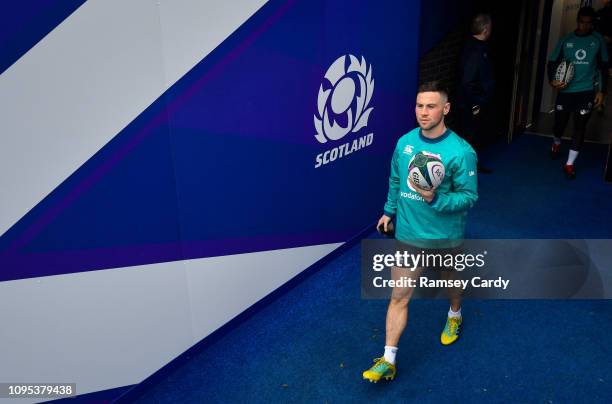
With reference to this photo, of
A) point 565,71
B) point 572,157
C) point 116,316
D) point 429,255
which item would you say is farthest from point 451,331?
point 565,71

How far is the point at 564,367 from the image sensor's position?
11.4ft

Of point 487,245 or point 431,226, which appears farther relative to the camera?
point 487,245

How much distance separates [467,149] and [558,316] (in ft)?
5.58

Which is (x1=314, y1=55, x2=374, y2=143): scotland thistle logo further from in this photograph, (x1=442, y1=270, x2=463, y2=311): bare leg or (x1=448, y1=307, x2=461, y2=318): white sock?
(x1=448, y1=307, x2=461, y2=318): white sock

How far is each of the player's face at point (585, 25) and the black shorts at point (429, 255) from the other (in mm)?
3830

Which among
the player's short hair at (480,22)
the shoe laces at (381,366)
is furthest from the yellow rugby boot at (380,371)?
the player's short hair at (480,22)

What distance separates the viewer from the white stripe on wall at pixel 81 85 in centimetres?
239

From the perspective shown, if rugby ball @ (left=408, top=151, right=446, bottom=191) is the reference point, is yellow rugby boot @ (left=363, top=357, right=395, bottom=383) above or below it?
below

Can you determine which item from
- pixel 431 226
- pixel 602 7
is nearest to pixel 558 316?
pixel 431 226

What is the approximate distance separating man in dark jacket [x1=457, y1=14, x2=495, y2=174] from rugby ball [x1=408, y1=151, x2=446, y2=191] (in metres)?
3.15

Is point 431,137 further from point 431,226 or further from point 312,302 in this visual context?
point 312,302

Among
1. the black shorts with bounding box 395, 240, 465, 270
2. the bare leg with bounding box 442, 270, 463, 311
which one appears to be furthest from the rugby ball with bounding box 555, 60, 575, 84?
the black shorts with bounding box 395, 240, 465, 270

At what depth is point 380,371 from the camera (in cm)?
327

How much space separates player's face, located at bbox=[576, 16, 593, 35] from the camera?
5.88 metres
